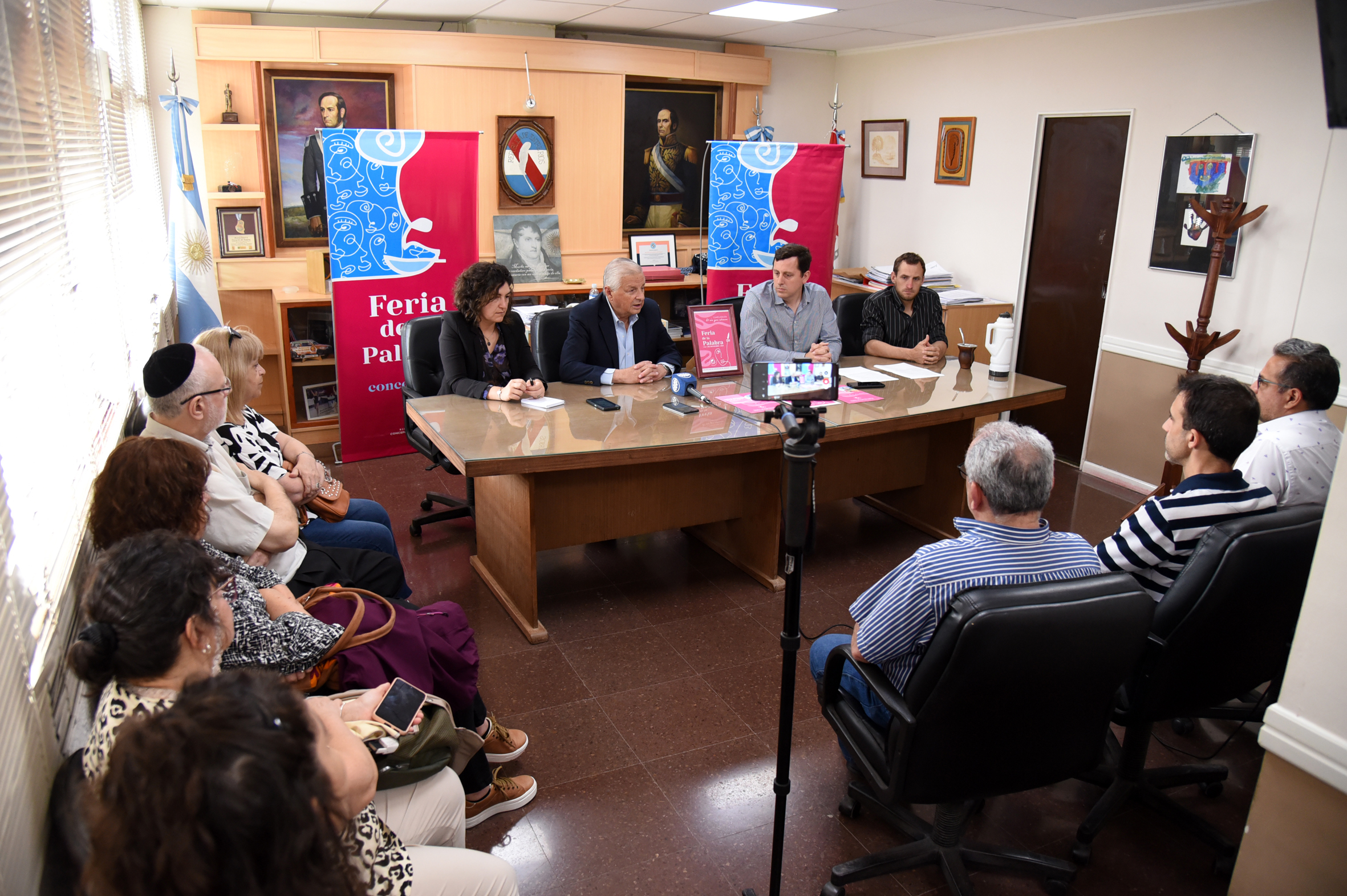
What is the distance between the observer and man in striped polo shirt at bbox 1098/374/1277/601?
2.21 meters

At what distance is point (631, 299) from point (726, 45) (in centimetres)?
352

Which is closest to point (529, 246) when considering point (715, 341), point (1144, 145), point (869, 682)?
point (715, 341)

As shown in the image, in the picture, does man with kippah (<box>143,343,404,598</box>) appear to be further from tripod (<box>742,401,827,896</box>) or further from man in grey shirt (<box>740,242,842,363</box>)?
man in grey shirt (<box>740,242,842,363</box>)

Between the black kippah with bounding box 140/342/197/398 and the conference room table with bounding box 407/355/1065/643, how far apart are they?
2.72 ft

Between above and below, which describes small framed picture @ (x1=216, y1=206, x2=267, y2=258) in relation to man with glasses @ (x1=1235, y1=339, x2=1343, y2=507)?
above

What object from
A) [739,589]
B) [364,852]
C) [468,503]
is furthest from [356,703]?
[468,503]

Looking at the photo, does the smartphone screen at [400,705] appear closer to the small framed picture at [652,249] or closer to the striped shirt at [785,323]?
the striped shirt at [785,323]

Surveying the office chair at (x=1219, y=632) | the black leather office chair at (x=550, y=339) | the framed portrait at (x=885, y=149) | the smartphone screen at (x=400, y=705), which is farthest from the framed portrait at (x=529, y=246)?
the office chair at (x=1219, y=632)

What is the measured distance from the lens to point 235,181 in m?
5.36

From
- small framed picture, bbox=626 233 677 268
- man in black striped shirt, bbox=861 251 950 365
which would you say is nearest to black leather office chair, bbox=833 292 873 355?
man in black striped shirt, bbox=861 251 950 365

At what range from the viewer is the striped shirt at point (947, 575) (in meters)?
1.85

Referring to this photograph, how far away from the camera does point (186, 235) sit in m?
5.09

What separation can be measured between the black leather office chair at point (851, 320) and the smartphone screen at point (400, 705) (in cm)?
340

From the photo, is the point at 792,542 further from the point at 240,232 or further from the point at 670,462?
the point at 240,232
